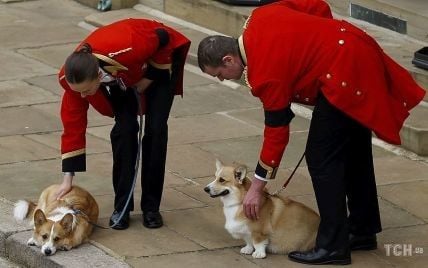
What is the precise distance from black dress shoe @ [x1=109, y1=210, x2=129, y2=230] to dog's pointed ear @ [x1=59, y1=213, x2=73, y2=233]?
0.46 m

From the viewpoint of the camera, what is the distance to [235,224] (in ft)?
21.6

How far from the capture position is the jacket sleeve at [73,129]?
22.3ft

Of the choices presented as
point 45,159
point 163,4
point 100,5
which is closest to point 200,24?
point 163,4

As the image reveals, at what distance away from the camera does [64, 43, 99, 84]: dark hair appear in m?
6.25

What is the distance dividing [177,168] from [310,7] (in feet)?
7.42

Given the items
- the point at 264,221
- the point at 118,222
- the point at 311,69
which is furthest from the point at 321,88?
the point at 118,222

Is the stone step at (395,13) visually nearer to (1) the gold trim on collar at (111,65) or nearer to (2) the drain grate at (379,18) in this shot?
(2) the drain grate at (379,18)

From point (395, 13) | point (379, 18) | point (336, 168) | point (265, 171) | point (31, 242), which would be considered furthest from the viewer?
point (379, 18)

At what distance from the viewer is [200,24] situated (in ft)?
39.9

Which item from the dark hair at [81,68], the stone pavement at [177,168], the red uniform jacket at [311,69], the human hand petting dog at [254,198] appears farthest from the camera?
the stone pavement at [177,168]

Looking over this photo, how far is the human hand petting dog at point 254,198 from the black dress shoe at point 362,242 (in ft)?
2.38

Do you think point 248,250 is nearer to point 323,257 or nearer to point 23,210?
point 323,257

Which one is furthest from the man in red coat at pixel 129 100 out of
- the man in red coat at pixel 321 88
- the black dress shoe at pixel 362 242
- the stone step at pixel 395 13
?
the stone step at pixel 395 13

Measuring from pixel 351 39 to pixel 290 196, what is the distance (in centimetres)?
191
